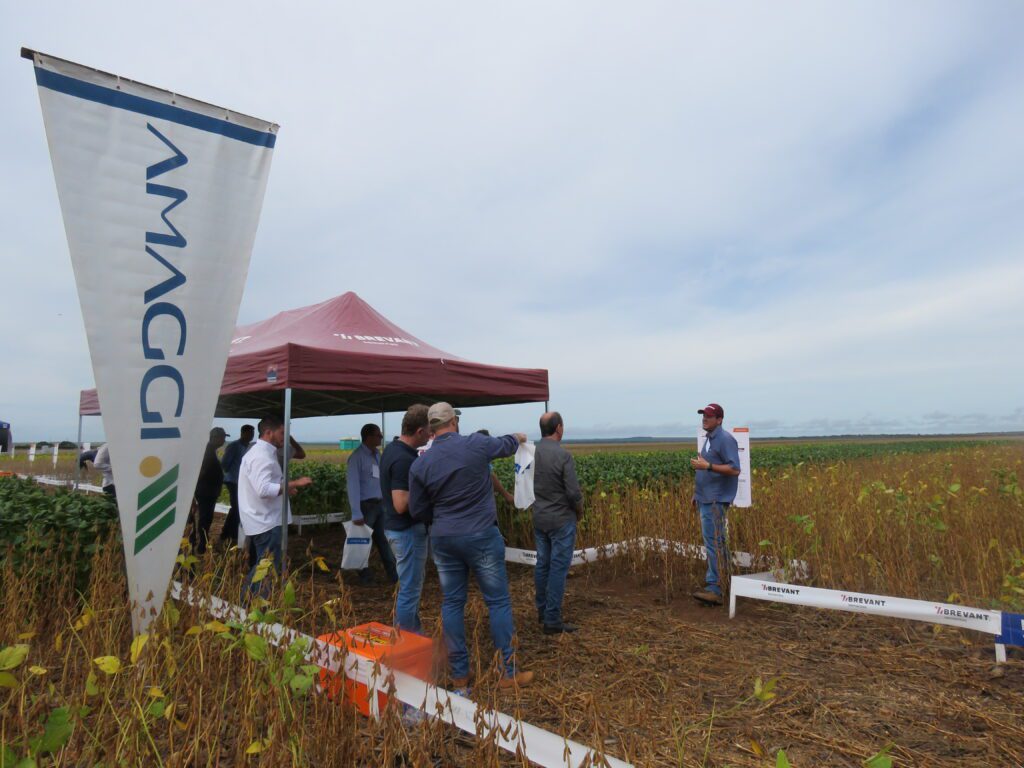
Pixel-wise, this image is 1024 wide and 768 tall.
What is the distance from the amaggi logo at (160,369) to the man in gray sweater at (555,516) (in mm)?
2605

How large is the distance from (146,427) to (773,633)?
4.74 m

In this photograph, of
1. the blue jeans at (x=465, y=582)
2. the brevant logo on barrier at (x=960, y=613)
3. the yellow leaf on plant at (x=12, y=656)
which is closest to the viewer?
the yellow leaf on plant at (x=12, y=656)

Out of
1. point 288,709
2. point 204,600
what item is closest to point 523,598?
point 204,600

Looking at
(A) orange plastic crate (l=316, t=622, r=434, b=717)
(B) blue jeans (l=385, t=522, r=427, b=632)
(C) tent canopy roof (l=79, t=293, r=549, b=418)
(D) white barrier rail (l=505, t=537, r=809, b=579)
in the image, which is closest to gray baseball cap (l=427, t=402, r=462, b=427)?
(B) blue jeans (l=385, t=522, r=427, b=632)

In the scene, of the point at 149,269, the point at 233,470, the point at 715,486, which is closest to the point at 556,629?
the point at 715,486

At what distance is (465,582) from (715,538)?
275 cm

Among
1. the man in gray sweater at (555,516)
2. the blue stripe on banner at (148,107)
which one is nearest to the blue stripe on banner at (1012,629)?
the man in gray sweater at (555,516)

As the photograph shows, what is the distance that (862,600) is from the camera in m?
4.30

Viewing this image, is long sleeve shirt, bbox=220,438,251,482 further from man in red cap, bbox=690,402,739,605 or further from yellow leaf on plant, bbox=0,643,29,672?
yellow leaf on plant, bbox=0,643,29,672

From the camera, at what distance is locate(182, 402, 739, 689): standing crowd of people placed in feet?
11.9

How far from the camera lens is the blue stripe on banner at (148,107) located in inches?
130

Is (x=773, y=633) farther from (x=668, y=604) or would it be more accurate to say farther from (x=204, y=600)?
(x=204, y=600)

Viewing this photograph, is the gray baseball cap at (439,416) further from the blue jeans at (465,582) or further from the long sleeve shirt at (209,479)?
the long sleeve shirt at (209,479)

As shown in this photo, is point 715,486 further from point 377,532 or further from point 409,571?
point 377,532
